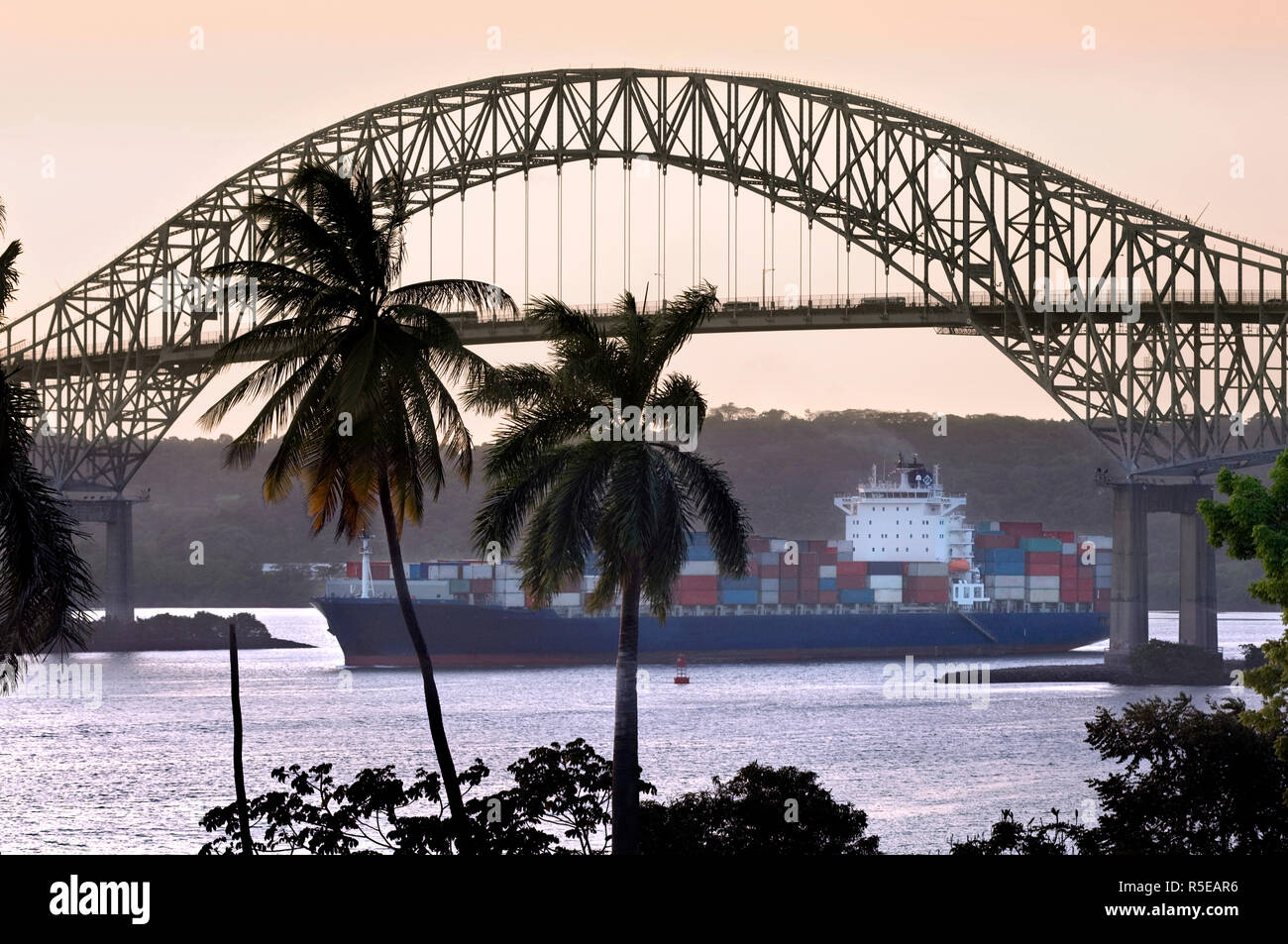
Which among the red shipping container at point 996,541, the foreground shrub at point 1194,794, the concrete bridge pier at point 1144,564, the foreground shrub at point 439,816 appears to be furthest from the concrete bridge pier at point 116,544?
the foreground shrub at point 1194,794

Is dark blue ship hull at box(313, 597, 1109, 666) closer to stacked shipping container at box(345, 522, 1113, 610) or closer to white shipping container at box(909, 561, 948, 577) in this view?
stacked shipping container at box(345, 522, 1113, 610)

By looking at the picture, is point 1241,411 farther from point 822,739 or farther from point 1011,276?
point 822,739

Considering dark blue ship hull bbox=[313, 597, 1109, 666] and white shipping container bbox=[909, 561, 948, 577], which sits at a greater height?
white shipping container bbox=[909, 561, 948, 577]

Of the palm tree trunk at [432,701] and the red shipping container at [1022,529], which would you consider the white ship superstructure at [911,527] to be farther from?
the palm tree trunk at [432,701]

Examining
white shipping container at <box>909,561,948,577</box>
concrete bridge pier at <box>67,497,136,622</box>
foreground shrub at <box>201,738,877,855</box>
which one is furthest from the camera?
white shipping container at <box>909,561,948,577</box>

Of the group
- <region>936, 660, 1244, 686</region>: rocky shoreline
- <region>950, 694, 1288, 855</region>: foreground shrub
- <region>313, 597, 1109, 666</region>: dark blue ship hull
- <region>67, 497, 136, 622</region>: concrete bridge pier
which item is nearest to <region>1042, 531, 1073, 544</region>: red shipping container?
<region>313, 597, 1109, 666</region>: dark blue ship hull

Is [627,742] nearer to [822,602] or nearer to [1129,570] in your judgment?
[1129,570]
